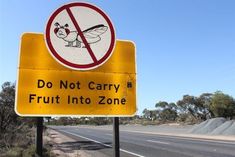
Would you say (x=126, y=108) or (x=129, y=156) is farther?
(x=129, y=156)

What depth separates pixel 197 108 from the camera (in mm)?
100438

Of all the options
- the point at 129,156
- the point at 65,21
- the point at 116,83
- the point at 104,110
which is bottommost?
the point at 129,156

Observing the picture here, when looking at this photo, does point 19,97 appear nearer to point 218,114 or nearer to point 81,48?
point 81,48

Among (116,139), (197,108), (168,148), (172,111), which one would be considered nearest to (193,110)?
(197,108)

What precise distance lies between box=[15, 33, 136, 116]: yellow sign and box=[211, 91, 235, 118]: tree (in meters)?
74.3

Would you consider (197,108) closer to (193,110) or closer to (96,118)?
(193,110)

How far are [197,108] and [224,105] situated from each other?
Result: 1035 inches

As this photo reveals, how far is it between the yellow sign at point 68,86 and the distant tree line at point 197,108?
242 feet

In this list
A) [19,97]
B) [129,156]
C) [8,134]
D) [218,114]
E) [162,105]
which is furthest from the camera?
[162,105]

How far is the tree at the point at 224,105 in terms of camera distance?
7450 cm

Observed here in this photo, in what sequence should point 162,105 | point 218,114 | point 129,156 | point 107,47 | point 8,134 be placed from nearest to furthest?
1. point 107,47
2. point 129,156
3. point 8,134
4. point 218,114
5. point 162,105

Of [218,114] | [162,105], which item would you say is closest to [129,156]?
[218,114]

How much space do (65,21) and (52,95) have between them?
0.71 metres

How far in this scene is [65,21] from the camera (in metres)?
3.36
